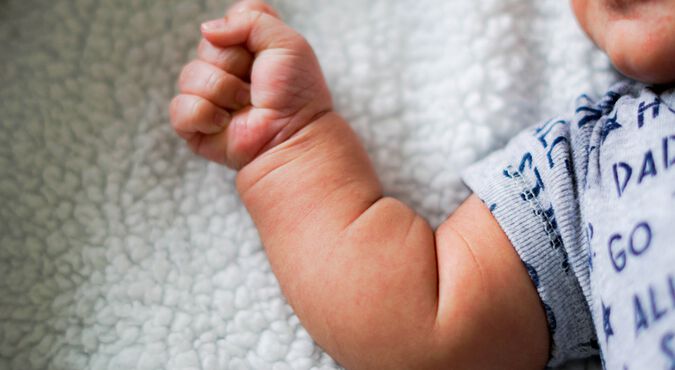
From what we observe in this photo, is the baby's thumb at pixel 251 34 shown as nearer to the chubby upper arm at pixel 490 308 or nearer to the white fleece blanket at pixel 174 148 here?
the white fleece blanket at pixel 174 148

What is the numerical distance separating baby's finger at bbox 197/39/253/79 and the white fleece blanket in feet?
0.30

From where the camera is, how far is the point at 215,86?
0.75 metres

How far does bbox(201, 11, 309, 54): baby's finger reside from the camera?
0.76 meters

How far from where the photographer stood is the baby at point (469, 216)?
63 centimetres

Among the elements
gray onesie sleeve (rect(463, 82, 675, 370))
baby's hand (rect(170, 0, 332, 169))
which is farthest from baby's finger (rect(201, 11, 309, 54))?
gray onesie sleeve (rect(463, 82, 675, 370))

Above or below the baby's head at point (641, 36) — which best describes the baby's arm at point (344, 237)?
below

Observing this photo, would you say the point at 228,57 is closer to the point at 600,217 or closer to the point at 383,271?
the point at 383,271

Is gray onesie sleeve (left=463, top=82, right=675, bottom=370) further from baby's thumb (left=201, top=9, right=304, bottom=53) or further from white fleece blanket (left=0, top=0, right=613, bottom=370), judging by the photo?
baby's thumb (left=201, top=9, right=304, bottom=53)

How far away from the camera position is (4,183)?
803 millimetres

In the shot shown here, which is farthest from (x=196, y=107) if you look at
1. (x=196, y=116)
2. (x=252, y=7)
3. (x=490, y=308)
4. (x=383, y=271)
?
(x=490, y=308)

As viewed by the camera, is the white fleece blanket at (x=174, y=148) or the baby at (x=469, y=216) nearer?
the baby at (x=469, y=216)

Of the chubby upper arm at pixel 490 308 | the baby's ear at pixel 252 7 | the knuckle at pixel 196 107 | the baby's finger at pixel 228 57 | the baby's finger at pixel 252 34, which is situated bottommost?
the chubby upper arm at pixel 490 308

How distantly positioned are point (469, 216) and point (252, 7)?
333mm

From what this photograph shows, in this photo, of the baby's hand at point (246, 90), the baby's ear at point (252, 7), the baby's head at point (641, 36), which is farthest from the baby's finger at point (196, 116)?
the baby's head at point (641, 36)
